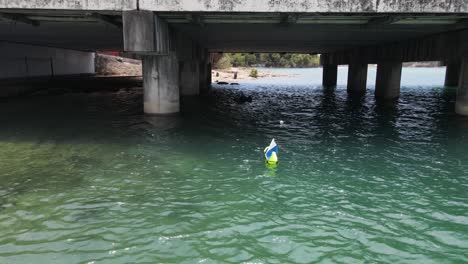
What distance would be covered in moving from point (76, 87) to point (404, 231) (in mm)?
38731

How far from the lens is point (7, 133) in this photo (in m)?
17.0

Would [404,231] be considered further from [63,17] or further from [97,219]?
[63,17]

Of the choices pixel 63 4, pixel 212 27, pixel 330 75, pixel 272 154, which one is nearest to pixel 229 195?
pixel 272 154

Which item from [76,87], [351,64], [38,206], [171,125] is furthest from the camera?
[351,64]

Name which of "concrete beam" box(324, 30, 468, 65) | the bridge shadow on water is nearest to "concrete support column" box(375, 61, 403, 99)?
"concrete beam" box(324, 30, 468, 65)

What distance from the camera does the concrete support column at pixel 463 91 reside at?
2192 cm

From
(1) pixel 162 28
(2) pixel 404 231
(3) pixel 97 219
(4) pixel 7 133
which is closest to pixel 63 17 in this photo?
(1) pixel 162 28

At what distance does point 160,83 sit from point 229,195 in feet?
42.9

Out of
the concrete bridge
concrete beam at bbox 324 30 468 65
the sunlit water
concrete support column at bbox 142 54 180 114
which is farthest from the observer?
concrete beam at bbox 324 30 468 65

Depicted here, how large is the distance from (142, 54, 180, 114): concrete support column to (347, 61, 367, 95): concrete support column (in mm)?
26990

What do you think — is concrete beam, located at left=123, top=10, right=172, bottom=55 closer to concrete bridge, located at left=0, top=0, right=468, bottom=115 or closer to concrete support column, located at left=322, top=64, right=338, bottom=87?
concrete bridge, located at left=0, top=0, right=468, bottom=115

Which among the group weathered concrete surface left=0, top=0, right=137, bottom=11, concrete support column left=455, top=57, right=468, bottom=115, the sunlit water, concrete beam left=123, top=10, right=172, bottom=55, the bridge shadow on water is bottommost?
the sunlit water

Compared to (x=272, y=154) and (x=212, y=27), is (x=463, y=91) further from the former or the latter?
(x=272, y=154)

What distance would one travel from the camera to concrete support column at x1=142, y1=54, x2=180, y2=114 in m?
20.9
